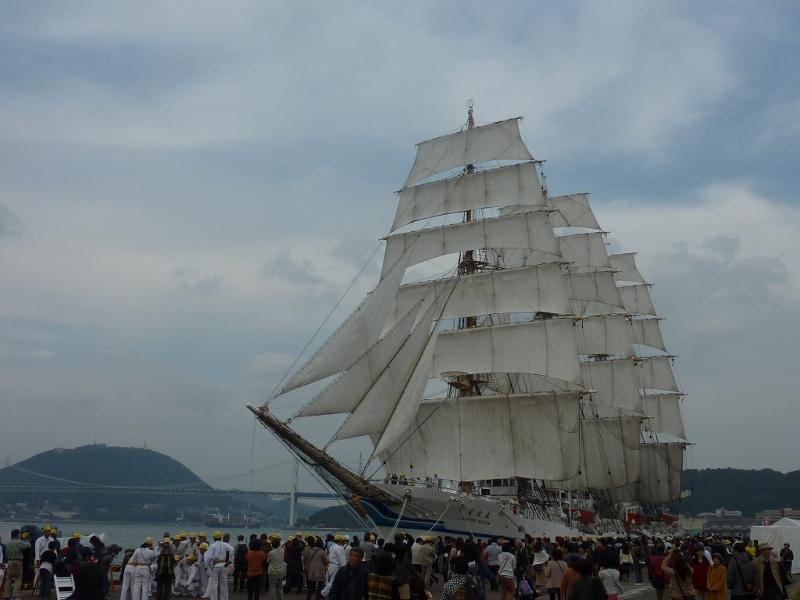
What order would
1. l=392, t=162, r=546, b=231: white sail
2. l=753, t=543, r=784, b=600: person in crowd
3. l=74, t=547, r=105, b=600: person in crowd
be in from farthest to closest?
l=392, t=162, r=546, b=231: white sail, l=753, t=543, r=784, b=600: person in crowd, l=74, t=547, r=105, b=600: person in crowd

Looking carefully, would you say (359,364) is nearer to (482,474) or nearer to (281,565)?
(482,474)

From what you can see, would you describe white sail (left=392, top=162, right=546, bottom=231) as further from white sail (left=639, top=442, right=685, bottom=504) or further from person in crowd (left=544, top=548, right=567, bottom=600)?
person in crowd (left=544, top=548, right=567, bottom=600)

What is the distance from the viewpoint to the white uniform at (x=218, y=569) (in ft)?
60.3

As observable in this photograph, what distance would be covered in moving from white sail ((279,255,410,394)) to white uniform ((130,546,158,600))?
968 inches

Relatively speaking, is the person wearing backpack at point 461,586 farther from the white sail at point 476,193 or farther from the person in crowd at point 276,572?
the white sail at point 476,193

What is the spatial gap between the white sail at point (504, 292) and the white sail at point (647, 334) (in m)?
34.9

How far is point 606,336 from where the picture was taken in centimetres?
7838

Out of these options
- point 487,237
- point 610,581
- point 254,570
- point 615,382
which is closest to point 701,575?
point 610,581

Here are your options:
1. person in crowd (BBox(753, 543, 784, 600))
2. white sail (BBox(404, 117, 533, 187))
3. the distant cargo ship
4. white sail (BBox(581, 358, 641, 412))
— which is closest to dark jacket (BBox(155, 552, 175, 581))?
person in crowd (BBox(753, 543, 784, 600))

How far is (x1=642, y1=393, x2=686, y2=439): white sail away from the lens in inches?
3396

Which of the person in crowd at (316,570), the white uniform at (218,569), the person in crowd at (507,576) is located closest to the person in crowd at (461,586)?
the person in crowd at (507,576)

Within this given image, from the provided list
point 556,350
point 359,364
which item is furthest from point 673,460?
point 359,364

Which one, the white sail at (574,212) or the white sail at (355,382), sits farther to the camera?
the white sail at (574,212)

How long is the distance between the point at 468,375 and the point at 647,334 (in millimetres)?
38138
